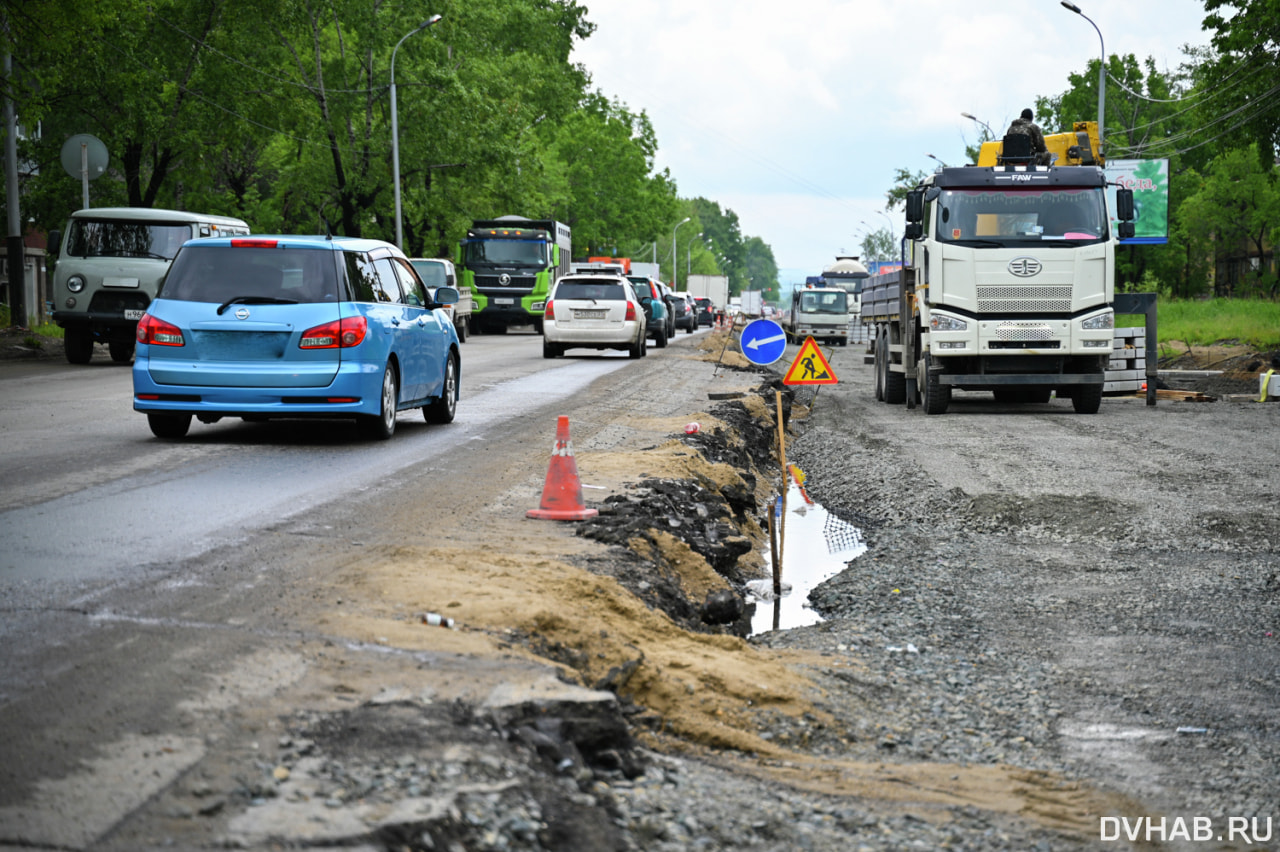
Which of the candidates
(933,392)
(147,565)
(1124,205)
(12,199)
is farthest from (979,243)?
(12,199)

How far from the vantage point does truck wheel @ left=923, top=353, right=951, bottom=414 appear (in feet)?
65.6

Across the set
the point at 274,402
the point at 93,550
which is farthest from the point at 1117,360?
the point at 93,550

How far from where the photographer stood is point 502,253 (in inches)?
1818

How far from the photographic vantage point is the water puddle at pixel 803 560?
923 centimetres

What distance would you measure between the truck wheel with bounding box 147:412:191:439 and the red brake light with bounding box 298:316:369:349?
4.56 feet

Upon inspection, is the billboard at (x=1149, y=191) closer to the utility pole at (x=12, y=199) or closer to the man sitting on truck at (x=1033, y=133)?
the man sitting on truck at (x=1033, y=133)

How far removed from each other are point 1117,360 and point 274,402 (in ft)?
49.1

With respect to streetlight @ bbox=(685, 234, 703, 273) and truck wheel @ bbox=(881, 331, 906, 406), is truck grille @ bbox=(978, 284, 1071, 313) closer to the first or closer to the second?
truck wheel @ bbox=(881, 331, 906, 406)

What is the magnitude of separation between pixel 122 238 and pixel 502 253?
907 inches

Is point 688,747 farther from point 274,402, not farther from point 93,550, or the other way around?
point 274,402

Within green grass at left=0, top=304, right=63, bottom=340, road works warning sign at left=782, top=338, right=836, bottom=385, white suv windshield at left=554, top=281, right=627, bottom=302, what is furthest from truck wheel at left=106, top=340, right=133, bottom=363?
road works warning sign at left=782, top=338, right=836, bottom=385

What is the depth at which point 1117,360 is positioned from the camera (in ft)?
73.4

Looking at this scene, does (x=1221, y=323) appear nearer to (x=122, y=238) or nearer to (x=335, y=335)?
(x=122, y=238)

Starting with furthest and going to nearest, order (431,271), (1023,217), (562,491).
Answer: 1. (431,271)
2. (1023,217)
3. (562,491)
